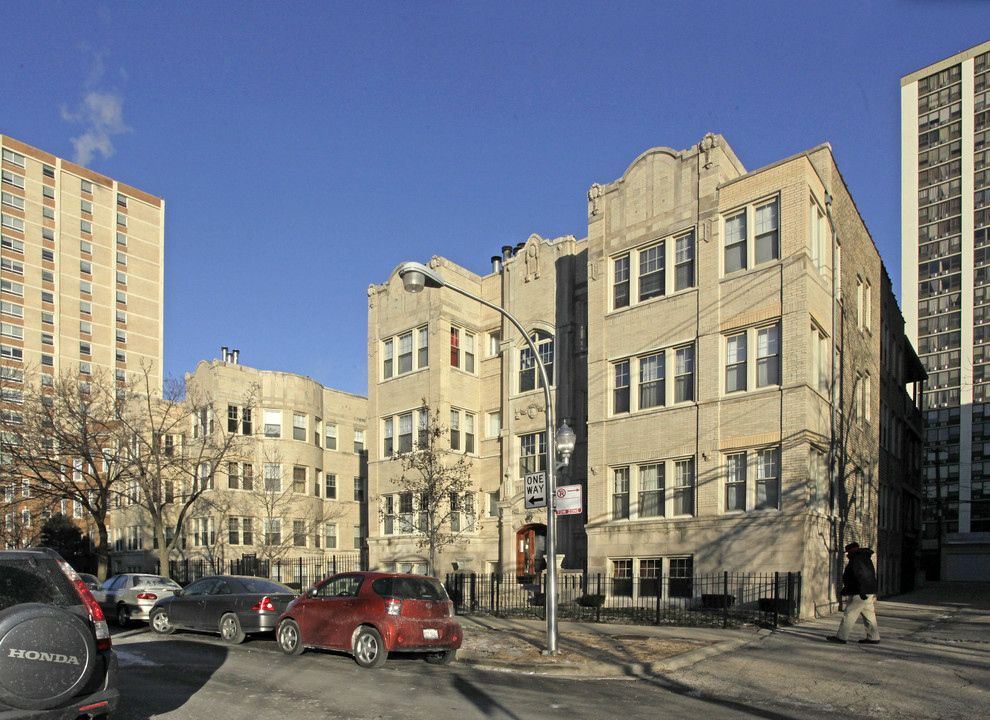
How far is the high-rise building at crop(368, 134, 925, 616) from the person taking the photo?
22531 millimetres

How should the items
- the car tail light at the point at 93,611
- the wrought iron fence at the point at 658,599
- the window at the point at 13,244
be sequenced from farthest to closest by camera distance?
the window at the point at 13,244 < the wrought iron fence at the point at 658,599 < the car tail light at the point at 93,611

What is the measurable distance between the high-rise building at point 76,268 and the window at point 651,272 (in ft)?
219

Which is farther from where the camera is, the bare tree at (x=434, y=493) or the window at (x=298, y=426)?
the window at (x=298, y=426)

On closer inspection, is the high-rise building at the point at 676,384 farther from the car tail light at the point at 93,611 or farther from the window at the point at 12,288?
the window at the point at 12,288

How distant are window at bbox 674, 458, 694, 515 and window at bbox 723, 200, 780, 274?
5696mm

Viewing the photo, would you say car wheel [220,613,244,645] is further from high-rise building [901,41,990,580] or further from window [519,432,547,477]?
high-rise building [901,41,990,580]

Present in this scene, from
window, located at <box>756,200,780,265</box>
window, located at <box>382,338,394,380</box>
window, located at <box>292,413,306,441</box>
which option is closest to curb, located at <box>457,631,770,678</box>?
window, located at <box>756,200,780,265</box>

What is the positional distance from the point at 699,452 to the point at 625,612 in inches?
194

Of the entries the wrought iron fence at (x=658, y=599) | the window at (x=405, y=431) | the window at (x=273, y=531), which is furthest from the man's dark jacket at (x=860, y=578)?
the window at (x=273, y=531)

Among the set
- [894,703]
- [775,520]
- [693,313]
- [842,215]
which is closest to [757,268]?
[693,313]

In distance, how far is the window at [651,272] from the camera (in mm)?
25781

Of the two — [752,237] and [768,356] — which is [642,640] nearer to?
[768,356]

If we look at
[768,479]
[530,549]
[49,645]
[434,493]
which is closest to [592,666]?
[49,645]

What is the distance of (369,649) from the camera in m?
13.4
